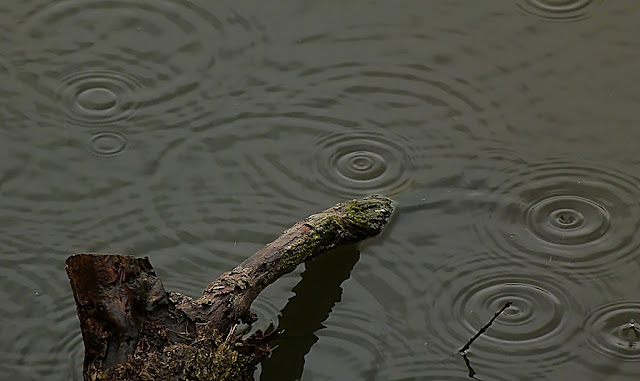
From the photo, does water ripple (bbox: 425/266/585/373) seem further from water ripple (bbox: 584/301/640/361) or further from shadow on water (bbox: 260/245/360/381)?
shadow on water (bbox: 260/245/360/381)

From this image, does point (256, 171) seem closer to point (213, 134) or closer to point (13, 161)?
point (213, 134)

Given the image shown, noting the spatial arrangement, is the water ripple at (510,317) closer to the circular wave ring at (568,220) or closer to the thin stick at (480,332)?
the thin stick at (480,332)

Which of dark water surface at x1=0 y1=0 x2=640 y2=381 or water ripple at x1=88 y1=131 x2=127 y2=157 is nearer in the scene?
dark water surface at x1=0 y1=0 x2=640 y2=381

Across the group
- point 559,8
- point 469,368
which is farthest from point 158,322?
point 559,8

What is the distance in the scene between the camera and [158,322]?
2920 millimetres

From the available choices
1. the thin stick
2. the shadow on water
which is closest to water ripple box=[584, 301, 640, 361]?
the thin stick

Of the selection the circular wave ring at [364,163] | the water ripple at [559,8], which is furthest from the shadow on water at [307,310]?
the water ripple at [559,8]

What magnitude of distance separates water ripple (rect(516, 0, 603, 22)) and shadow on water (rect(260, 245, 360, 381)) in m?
1.69

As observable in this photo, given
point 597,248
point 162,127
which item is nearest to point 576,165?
point 597,248

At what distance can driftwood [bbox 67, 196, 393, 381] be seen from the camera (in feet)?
9.25

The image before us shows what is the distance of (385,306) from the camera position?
350 cm

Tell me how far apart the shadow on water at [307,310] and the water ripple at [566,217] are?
575mm

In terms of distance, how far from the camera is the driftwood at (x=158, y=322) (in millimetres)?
2818

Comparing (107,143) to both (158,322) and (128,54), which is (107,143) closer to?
(128,54)
